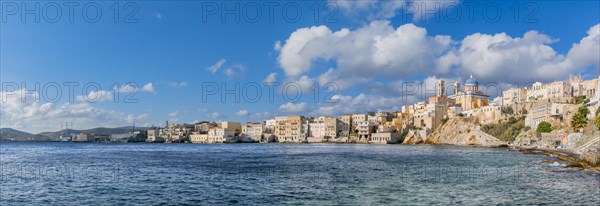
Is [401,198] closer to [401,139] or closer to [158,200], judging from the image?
[158,200]

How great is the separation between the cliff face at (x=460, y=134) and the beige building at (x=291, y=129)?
5426 centimetres

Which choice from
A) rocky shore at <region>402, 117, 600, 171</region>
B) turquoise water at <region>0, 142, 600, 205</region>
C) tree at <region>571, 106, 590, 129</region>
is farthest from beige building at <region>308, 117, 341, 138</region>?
turquoise water at <region>0, 142, 600, 205</region>

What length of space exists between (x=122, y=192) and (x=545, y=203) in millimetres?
22015

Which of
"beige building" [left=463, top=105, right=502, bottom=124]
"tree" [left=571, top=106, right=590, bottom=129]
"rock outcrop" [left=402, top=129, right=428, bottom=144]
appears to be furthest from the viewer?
"rock outcrop" [left=402, top=129, right=428, bottom=144]

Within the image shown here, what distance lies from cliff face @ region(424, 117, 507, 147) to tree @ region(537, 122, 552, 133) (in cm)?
1672

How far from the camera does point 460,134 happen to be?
124 m

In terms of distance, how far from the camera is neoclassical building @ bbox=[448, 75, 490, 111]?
147375 mm

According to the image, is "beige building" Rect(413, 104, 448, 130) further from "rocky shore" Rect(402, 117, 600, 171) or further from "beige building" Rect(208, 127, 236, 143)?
"beige building" Rect(208, 127, 236, 143)

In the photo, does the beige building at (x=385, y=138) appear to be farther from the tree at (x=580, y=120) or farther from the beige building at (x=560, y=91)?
the tree at (x=580, y=120)

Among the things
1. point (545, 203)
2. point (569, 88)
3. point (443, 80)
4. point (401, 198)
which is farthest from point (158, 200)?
point (443, 80)

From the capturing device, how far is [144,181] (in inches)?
1176

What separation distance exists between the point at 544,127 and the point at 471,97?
64.2m

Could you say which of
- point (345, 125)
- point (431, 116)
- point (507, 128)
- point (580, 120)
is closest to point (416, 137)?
point (431, 116)

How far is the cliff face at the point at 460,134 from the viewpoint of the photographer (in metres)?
110
